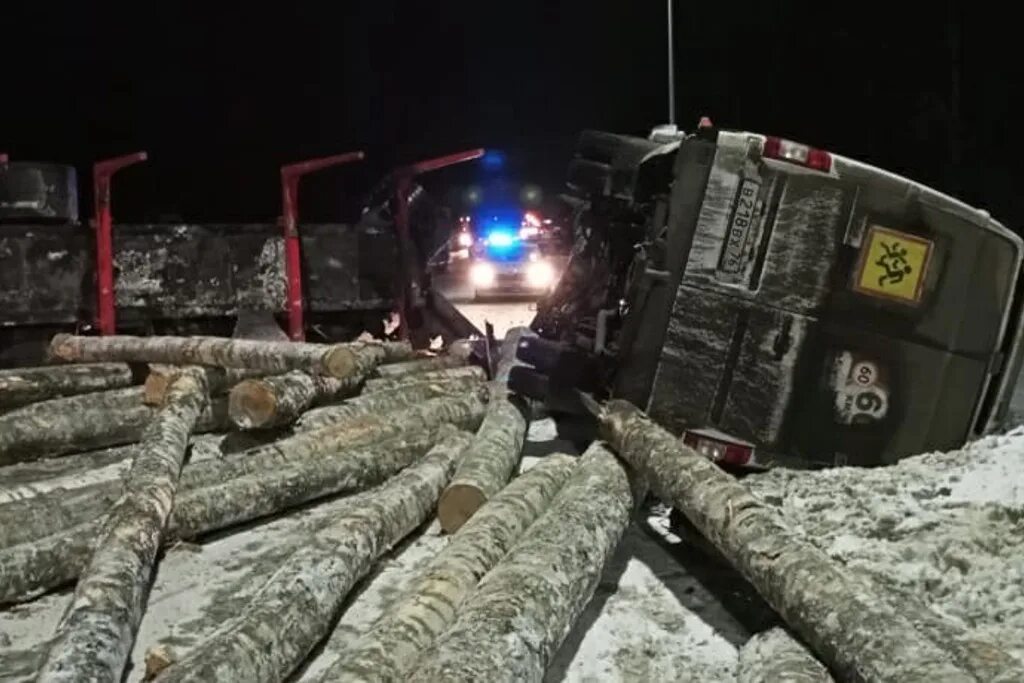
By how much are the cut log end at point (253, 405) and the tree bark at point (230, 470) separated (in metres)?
0.21

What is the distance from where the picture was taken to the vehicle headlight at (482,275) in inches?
765

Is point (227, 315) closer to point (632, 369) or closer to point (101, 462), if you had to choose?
point (101, 462)

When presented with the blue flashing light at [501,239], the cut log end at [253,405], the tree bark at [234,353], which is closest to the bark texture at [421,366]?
the tree bark at [234,353]

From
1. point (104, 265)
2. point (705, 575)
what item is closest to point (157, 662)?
point (705, 575)

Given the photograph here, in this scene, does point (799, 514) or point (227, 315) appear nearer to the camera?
point (799, 514)

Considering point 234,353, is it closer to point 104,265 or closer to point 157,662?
point 104,265

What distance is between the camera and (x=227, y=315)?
10.6 metres

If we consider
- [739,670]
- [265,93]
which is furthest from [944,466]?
[265,93]

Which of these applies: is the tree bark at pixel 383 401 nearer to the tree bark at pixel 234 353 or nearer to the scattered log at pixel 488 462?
the tree bark at pixel 234 353

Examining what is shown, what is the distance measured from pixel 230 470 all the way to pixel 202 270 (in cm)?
430

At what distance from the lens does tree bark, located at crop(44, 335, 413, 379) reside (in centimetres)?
808

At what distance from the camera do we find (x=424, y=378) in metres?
8.94

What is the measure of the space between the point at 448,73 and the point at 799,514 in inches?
1963

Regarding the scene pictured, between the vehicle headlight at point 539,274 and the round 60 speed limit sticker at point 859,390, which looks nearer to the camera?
the round 60 speed limit sticker at point 859,390
